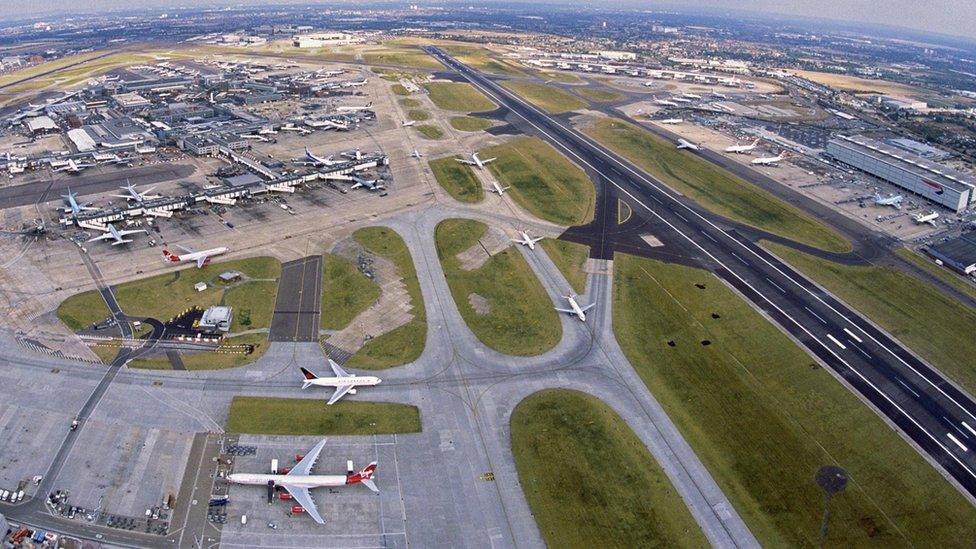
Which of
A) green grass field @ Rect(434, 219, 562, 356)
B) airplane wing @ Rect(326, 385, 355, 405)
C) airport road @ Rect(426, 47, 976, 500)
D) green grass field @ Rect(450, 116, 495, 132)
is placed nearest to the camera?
airport road @ Rect(426, 47, 976, 500)

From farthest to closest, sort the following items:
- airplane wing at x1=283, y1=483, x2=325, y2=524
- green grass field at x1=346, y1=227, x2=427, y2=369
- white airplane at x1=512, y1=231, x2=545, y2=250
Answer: white airplane at x1=512, y1=231, x2=545, y2=250 → green grass field at x1=346, y1=227, x2=427, y2=369 → airplane wing at x1=283, y1=483, x2=325, y2=524

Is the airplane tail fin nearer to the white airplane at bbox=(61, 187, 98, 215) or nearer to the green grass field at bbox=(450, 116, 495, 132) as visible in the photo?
the white airplane at bbox=(61, 187, 98, 215)

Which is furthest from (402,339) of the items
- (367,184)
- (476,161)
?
(476,161)

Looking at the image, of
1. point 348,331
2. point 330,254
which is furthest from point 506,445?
point 330,254

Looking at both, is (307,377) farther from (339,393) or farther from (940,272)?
(940,272)

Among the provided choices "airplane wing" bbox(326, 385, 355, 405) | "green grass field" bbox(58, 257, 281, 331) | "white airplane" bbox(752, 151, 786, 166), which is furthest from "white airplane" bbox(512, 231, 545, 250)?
"white airplane" bbox(752, 151, 786, 166)

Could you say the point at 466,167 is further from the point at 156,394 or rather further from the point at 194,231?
the point at 156,394
